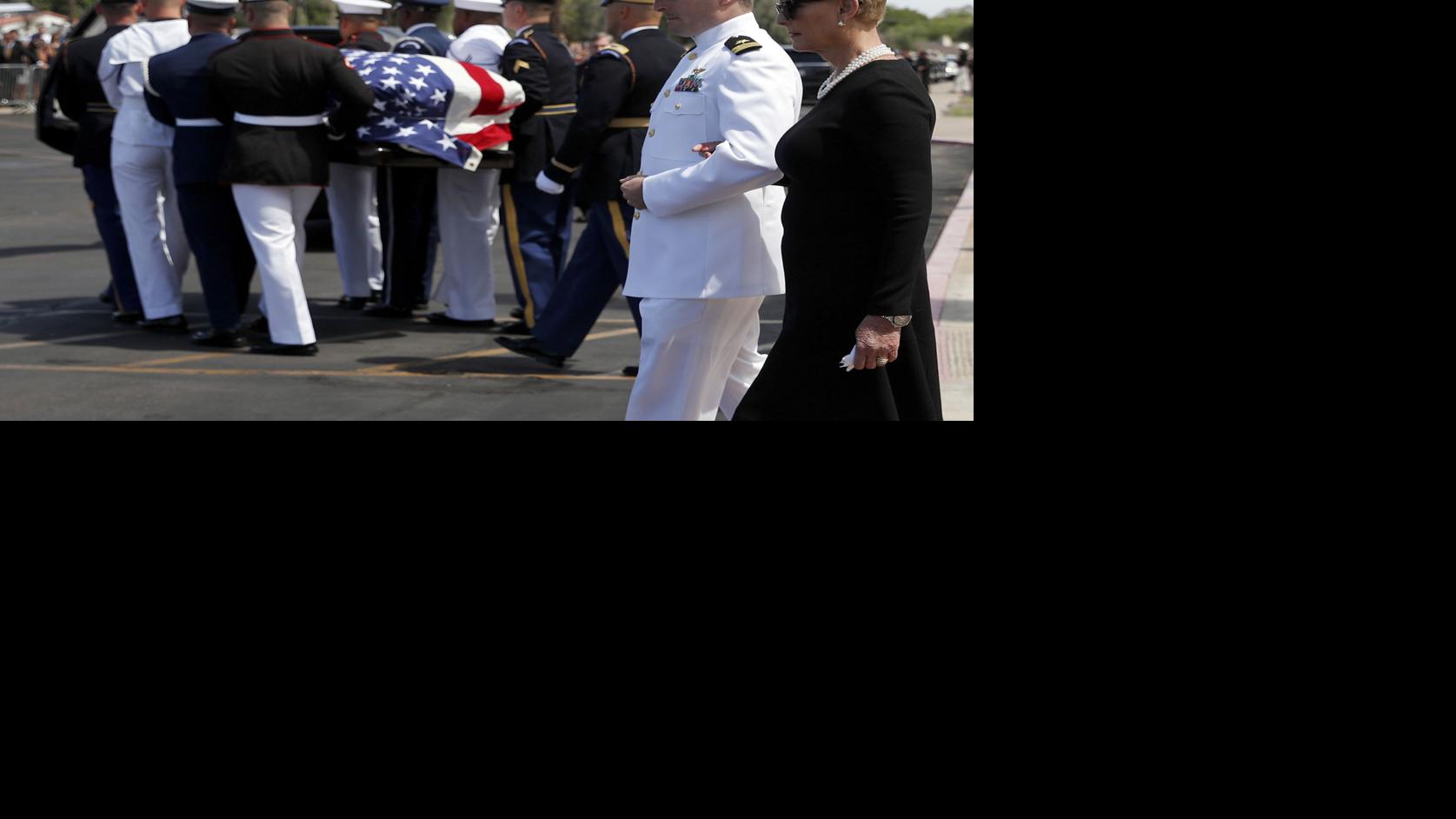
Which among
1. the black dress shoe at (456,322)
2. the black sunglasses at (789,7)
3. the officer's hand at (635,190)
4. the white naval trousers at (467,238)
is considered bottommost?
the black dress shoe at (456,322)

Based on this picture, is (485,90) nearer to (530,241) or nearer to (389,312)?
(530,241)

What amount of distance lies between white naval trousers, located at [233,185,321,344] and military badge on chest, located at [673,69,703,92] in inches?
145

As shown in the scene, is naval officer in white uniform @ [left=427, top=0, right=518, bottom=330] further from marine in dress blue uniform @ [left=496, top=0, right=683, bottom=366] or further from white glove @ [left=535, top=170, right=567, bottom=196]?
marine in dress blue uniform @ [left=496, top=0, right=683, bottom=366]

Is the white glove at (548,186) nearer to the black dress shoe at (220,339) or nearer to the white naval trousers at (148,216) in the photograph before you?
the black dress shoe at (220,339)

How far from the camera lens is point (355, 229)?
30.4 feet

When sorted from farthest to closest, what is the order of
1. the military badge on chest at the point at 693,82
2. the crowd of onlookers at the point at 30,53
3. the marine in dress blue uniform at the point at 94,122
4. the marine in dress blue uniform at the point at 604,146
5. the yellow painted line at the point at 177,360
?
the crowd of onlookers at the point at 30,53 → the marine in dress blue uniform at the point at 94,122 → the yellow painted line at the point at 177,360 → the marine in dress blue uniform at the point at 604,146 → the military badge on chest at the point at 693,82

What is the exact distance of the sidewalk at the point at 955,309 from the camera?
22.4ft

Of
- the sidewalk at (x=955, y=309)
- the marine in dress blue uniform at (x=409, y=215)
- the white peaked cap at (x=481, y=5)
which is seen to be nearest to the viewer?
the sidewalk at (x=955, y=309)

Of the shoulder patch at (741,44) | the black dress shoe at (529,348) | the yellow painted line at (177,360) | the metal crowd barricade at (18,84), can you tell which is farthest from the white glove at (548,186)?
the metal crowd barricade at (18,84)

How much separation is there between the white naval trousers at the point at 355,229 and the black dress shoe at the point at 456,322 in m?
0.53

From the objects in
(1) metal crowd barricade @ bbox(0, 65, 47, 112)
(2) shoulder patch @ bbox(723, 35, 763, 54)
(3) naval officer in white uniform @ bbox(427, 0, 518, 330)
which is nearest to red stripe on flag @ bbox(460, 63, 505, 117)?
A: (3) naval officer in white uniform @ bbox(427, 0, 518, 330)

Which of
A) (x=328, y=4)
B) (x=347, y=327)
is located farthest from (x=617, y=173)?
(x=328, y=4)

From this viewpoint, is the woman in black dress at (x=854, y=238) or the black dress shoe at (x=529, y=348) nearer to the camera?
the woman in black dress at (x=854, y=238)

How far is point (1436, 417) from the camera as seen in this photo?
245 cm
